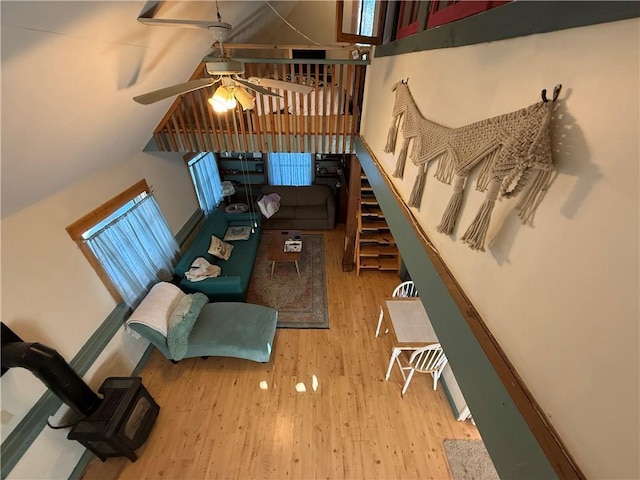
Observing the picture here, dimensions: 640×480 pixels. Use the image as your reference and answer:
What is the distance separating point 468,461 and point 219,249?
4.04 meters

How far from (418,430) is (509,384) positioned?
228 cm

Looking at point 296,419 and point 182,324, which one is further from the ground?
point 182,324

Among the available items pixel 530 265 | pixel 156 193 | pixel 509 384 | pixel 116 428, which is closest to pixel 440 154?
pixel 530 265

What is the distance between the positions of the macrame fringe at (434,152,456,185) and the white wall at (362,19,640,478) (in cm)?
19

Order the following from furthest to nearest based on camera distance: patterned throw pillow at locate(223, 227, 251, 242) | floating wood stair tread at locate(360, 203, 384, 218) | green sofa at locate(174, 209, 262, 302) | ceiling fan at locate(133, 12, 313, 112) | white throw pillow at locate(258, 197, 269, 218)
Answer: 1. white throw pillow at locate(258, 197, 269, 218)
2. patterned throw pillow at locate(223, 227, 251, 242)
3. floating wood stair tread at locate(360, 203, 384, 218)
4. green sofa at locate(174, 209, 262, 302)
5. ceiling fan at locate(133, 12, 313, 112)

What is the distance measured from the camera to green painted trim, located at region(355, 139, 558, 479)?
0.76m

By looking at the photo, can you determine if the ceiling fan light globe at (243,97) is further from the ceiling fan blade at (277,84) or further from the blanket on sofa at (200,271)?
the blanket on sofa at (200,271)

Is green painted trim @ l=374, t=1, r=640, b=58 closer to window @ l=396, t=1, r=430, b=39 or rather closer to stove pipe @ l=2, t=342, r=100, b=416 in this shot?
window @ l=396, t=1, r=430, b=39

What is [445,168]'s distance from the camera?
119cm

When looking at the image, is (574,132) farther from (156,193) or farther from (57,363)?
(156,193)

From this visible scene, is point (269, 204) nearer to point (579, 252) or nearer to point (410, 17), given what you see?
point (410, 17)

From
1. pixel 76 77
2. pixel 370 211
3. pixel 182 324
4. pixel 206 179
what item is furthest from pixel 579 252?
pixel 206 179

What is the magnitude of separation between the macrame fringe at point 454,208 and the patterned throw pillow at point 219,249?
3.85 metres

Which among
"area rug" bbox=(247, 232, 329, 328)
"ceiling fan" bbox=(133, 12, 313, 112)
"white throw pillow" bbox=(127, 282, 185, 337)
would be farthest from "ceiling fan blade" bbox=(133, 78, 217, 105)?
"area rug" bbox=(247, 232, 329, 328)
